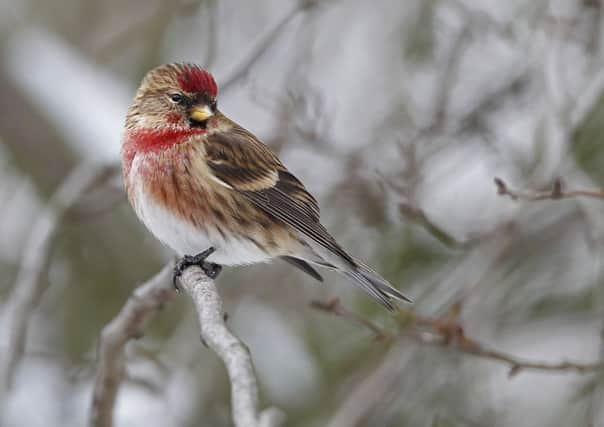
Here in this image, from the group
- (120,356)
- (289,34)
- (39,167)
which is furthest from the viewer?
(39,167)

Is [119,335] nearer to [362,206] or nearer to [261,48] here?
[261,48]

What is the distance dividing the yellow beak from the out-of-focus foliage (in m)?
0.64

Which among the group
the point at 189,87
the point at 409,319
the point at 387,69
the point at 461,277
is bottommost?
the point at 409,319

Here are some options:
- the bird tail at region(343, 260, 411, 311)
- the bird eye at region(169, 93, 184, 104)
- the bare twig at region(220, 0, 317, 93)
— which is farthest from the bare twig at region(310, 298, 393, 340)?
the bare twig at region(220, 0, 317, 93)

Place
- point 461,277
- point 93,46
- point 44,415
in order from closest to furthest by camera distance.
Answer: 1. point 461,277
2. point 44,415
3. point 93,46

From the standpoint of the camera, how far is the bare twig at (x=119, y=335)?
3.63 m

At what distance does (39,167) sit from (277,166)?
2800mm

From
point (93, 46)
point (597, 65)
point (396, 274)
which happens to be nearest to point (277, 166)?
point (396, 274)

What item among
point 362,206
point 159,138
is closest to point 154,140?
point 159,138

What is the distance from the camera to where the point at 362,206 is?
5.27 metres

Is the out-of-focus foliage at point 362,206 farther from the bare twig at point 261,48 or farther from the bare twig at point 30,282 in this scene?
the bare twig at point 30,282

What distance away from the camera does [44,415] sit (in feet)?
17.7

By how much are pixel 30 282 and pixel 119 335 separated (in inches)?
38.2

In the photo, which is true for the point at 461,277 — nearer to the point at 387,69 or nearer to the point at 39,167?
the point at 387,69
